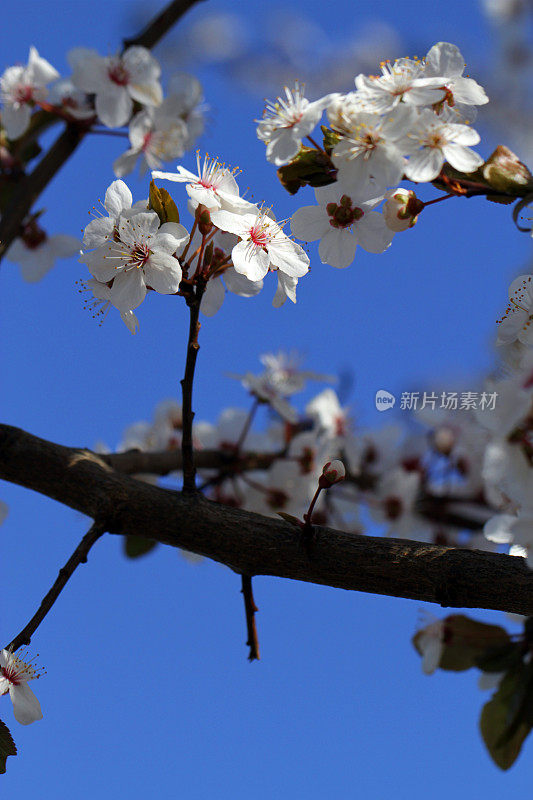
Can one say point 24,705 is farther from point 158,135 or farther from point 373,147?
point 158,135

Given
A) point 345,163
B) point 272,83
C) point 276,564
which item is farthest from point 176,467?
point 272,83

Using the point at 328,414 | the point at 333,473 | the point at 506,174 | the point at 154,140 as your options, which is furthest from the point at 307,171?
the point at 328,414

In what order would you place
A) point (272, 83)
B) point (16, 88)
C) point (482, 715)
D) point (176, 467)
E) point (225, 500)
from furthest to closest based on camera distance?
point (272, 83)
point (225, 500)
point (16, 88)
point (176, 467)
point (482, 715)

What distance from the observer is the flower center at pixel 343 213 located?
113 cm

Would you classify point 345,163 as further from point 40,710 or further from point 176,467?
point 176,467

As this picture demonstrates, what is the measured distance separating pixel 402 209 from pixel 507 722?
1141 mm

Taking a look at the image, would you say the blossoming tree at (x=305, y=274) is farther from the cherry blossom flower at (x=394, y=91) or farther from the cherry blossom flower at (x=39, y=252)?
the cherry blossom flower at (x=39, y=252)

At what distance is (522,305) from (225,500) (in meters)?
1.42

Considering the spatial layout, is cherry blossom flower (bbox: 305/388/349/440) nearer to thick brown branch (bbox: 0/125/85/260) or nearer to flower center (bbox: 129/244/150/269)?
thick brown branch (bbox: 0/125/85/260)

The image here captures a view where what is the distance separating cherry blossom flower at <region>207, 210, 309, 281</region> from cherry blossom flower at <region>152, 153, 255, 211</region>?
19 mm

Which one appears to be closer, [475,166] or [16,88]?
[475,166]

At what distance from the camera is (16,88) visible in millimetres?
Answer: 2150

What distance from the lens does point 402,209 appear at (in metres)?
1.07

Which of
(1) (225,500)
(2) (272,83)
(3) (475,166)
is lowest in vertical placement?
(3) (475,166)
